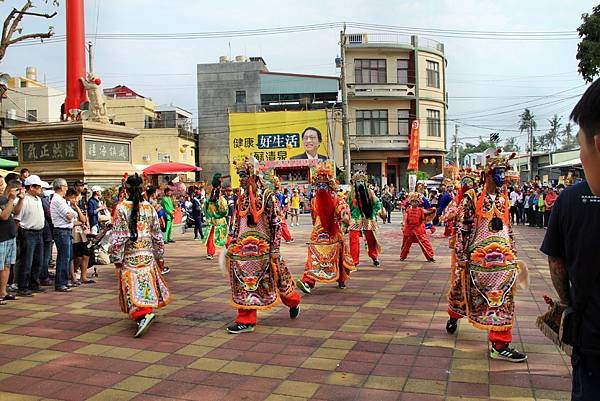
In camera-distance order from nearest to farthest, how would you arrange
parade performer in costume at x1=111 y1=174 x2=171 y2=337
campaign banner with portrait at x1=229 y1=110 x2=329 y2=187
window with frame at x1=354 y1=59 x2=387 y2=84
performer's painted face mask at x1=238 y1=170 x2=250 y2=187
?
1. parade performer in costume at x1=111 y1=174 x2=171 y2=337
2. performer's painted face mask at x1=238 y1=170 x2=250 y2=187
3. campaign banner with portrait at x1=229 y1=110 x2=329 y2=187
4. window with frame at x1=354 y1=59 x2=387 y2=84

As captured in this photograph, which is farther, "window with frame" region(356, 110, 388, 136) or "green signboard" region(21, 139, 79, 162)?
"window with frame" region(356, 110, 388, 136)

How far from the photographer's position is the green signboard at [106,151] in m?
12.6

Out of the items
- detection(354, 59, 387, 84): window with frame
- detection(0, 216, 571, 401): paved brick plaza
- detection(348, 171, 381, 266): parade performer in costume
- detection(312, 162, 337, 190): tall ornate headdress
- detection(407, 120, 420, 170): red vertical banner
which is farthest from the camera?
detection(354, 59, 387, 84): window with frame

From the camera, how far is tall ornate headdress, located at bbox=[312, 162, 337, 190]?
770 cm

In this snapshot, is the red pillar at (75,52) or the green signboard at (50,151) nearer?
the green signboard at (50,151)

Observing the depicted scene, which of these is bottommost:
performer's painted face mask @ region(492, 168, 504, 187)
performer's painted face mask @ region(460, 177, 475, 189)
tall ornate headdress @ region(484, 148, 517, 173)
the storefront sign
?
performer's painted face mask @ region(460, 177, 475, 189)

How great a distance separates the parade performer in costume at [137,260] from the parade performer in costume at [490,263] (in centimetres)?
316

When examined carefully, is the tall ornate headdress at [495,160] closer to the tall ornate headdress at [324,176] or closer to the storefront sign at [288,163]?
the tall ornate headdress at [324,176]

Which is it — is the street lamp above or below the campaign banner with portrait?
below

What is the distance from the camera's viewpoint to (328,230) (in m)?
7.93

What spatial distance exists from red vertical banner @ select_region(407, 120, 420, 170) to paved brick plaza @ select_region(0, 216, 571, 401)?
26.2 m

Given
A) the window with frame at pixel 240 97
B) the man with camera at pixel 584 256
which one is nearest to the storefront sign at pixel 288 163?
the window with frame at pixel 240 97

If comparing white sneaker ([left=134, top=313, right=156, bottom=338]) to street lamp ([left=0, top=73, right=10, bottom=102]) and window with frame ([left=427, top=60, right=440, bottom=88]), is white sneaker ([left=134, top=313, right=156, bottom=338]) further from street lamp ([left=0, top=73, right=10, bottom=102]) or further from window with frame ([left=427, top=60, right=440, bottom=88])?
window with frame ([left=427, top=60, right=440, bottom=88])

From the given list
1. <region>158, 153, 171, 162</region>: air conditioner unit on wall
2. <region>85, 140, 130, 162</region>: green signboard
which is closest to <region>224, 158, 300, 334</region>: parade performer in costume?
<region>85, 140, 130, 162</region>: green signboard
